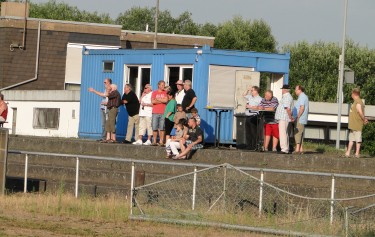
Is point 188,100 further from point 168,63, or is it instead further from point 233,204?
point 233,204

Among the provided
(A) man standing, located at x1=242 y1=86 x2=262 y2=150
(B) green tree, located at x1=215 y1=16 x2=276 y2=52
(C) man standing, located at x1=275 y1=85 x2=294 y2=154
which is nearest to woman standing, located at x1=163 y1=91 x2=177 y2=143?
(A) man standing, located at x1=242 y1=86 x2=262 y2=150

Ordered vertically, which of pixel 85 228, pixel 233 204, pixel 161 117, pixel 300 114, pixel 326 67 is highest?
pixel 326 67

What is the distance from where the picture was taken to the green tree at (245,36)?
8962 centimetres

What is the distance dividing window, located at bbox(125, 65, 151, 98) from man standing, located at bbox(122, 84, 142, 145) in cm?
198

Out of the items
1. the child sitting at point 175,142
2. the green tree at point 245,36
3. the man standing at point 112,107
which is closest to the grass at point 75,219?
the child sitting at point 175,142

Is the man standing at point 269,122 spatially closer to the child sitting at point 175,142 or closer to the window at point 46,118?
the child sitting at point 175,142

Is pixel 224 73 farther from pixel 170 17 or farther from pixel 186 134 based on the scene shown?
pixel 170 17

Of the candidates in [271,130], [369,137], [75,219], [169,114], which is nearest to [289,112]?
[271,130]

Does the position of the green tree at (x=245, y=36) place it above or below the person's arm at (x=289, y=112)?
above

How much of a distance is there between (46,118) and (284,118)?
2236 centimetres

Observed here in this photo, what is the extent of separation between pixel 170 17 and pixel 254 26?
21.9 m

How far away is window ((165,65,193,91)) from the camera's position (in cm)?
2900

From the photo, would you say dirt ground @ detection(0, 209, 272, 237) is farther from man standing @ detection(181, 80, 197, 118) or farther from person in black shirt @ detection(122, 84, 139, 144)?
person in black shirt @ detection(122, 84, 139, 144)

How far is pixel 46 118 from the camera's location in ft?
148
